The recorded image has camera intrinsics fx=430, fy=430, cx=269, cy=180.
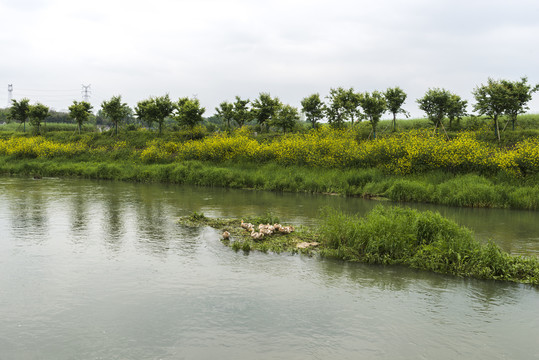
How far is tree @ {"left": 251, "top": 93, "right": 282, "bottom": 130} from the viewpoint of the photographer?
2088 inches

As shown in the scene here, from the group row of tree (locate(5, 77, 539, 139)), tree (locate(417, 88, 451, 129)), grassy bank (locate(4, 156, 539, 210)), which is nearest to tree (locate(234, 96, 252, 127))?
row of tree (locate(5, 77, 539, 139))

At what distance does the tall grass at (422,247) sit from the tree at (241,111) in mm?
41828

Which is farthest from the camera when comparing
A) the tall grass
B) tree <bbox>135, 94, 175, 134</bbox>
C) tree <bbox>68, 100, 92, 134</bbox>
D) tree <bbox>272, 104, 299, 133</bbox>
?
tree <bbox>68, 100, 92, 134</bbox>

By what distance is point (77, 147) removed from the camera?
173ft

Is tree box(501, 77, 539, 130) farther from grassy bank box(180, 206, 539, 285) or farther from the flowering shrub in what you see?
grassy bank box(180, 206, 539, 285)

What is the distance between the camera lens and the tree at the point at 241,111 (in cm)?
5500

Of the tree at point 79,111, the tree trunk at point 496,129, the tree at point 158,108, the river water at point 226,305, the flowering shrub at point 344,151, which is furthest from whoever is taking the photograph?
the tree at point 79,111

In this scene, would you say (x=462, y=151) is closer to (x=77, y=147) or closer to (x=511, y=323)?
(x=511, y=323)

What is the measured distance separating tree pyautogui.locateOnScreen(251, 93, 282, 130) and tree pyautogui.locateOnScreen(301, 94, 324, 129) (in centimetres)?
379

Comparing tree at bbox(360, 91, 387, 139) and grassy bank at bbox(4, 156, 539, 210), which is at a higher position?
tree at bbox(360, 91, 387, 139)

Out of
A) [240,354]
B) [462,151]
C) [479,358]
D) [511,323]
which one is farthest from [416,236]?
[462,151]

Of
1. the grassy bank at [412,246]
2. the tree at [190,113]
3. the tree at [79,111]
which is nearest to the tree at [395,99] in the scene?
the tree at [190,113]

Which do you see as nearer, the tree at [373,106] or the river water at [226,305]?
the river water at [226,305]

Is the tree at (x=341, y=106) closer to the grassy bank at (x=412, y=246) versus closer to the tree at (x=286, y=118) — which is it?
the tree at (x=286, y=118)
